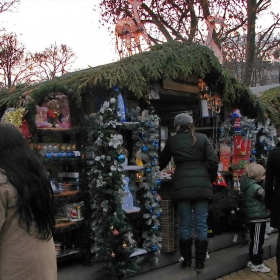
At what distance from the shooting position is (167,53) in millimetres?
5219

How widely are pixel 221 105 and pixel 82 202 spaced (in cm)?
333

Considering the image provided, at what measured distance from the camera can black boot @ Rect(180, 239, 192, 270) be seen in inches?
187

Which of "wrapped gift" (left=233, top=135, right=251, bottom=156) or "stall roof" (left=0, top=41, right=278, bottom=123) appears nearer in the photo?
"stall roof" (left=0, top=41, right=278, bottom=123)

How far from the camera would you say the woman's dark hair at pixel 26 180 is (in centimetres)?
193

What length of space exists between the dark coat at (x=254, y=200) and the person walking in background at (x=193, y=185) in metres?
0.83

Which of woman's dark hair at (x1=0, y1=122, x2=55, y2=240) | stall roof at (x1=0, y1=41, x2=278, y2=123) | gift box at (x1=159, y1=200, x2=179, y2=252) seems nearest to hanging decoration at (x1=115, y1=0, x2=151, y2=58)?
stall roof at (x1=0, y1=41, x2=278, y2=123)

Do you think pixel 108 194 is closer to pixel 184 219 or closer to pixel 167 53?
pixel 184 219

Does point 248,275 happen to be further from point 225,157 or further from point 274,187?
point 225,157

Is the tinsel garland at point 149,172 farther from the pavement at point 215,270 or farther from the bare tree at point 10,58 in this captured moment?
the bare tree at point 10,58

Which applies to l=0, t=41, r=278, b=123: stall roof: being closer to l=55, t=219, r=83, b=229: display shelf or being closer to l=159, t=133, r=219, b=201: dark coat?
l=159, t=133, r=219, b=201: dark coat

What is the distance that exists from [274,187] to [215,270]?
1398 millimetres

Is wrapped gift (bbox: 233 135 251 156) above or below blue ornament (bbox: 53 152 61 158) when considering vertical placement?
below

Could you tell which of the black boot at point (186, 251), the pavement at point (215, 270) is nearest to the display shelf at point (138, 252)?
the pavement at point (215, 270)

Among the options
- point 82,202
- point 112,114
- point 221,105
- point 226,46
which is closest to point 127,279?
point 82,202
